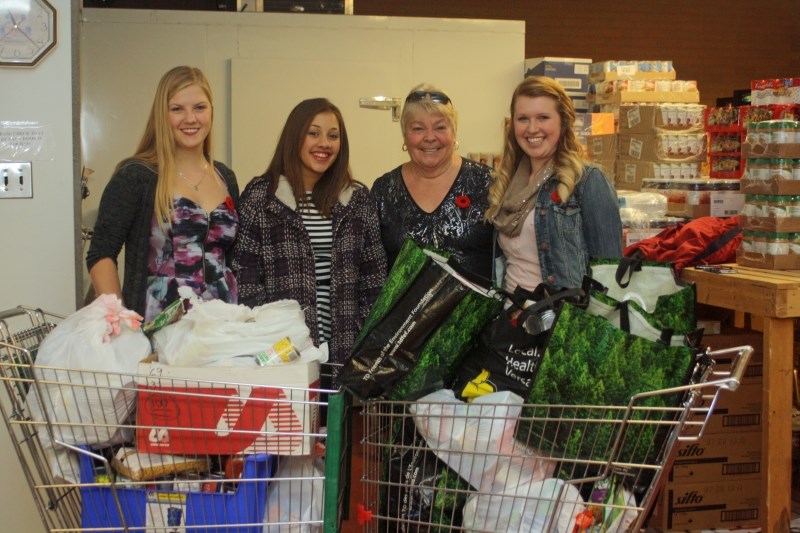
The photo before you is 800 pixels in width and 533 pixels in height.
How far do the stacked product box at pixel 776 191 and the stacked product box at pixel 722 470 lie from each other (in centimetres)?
45

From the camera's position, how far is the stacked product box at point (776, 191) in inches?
130

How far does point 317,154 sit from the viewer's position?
2928 mm

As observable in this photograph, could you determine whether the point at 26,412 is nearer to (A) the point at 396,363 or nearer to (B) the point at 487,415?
(A) the point at 396,363

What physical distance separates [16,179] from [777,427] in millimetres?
2650

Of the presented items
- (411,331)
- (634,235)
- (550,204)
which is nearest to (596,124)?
(634,235)

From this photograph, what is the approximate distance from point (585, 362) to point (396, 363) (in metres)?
0.43

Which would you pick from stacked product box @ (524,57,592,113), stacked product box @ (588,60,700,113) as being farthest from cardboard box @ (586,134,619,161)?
stacked product box @ (524,57,592,113)

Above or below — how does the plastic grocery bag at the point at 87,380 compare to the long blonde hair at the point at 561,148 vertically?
below

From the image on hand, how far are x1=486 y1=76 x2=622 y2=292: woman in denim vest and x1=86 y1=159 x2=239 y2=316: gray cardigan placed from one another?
1.08 meters

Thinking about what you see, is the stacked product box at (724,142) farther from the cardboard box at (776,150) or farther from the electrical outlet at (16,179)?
the electrical outlet at (16,179)

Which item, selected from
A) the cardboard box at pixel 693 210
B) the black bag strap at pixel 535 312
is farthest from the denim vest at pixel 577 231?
the cardboard box at pixel 693 210

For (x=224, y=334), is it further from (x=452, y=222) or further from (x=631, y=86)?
(x=631, y=86)

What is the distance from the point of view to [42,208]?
2846 millimetres

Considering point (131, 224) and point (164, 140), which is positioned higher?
point (164, 140)
